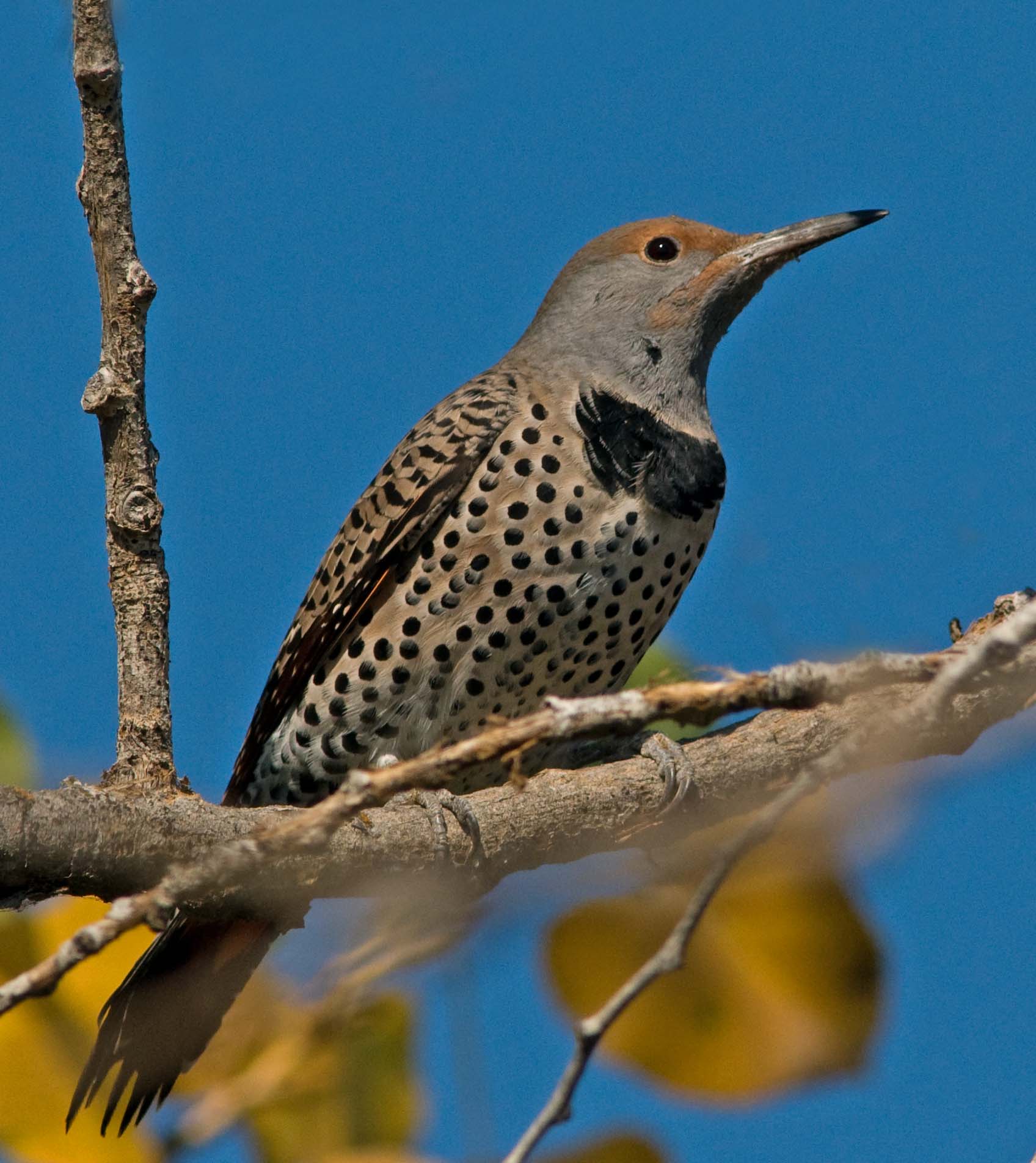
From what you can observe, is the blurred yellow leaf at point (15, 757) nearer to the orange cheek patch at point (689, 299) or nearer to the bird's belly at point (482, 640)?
the bird's belly at point (482, 640)

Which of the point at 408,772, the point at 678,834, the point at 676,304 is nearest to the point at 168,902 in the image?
the point at 408,772

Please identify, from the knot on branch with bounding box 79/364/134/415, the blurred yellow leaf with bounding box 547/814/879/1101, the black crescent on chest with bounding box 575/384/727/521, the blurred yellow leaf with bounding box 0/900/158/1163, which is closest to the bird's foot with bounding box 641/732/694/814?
the black crescent on chest with bounding box 575/384/727/521

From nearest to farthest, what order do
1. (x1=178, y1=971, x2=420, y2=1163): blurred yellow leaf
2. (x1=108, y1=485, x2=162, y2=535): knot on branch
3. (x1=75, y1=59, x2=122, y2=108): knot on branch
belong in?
1. (x1=178, y1=971, x2=420, y2=1163): blurred yellow leaf
2. (x1=75, y1=59, x2=122, y2=108): knot on branch
3. (x1=108, y1=485, x2=162, y2=535): knot on branch

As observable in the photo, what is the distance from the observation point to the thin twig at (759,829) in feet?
5.19

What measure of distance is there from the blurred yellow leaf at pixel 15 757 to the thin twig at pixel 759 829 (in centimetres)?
192

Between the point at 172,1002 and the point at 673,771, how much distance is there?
4.99 feet

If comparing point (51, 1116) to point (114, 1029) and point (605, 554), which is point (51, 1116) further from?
point (605, 554)

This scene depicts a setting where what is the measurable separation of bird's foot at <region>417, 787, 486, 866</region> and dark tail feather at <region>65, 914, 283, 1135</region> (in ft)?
1.91

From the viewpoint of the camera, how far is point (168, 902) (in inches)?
78.4

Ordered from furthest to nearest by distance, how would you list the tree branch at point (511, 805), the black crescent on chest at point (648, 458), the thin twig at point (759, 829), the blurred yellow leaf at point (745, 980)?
1. the black crescent on chest at point (648, 458)
2. the blurred yellow leaf at point (745, 980)
3. the tree branch at point (511, 805)
4. the thin twig at point (759, 829)

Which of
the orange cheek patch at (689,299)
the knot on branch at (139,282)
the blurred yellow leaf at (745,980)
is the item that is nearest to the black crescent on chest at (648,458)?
the orange cheek patch at (689,299)

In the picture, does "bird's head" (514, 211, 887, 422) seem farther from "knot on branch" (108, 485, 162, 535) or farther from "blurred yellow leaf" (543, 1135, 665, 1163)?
"blurred yellow leaf" (543, 1135, 665, 1163)

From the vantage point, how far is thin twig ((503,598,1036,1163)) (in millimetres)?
1581

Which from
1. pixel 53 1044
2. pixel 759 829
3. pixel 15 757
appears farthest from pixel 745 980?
pixel 15 757
